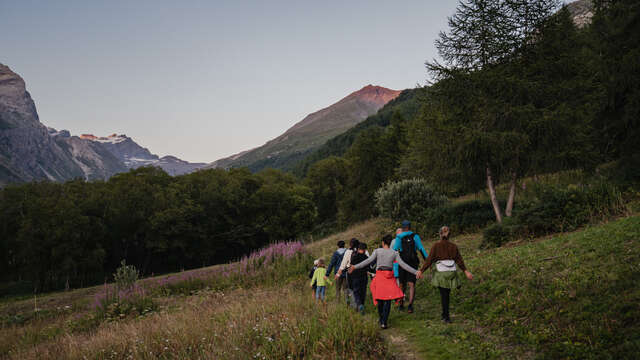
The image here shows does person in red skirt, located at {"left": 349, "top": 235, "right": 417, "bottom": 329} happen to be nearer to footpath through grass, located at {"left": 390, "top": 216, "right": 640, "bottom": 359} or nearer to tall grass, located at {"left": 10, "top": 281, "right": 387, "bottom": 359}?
footpath through grass, located at {"left": 390, "top": 216, "right": 640, "bottom": 359}

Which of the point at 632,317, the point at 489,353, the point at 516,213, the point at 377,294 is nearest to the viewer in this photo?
the point at 632,317

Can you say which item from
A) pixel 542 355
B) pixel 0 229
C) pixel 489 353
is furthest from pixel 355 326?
pixel 0 229

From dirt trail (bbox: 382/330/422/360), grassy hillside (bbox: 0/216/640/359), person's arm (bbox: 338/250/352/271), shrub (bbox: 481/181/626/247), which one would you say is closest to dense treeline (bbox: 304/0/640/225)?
shrub (bbox: 481/181/626/247)

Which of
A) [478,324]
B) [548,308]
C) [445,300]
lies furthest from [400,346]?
Result: [548,308]

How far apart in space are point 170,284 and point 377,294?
1263 centimetres

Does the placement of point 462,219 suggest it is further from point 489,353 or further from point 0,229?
point 0,229

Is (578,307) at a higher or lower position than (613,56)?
lower

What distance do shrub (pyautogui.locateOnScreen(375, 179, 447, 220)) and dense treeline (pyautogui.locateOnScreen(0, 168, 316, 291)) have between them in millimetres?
32804

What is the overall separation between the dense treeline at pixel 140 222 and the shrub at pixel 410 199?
3280cm

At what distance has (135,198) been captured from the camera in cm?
4897

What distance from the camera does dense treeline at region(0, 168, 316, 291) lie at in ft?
133

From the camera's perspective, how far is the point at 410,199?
23.4 metres

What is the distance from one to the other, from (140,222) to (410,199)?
A: 42.1 meters

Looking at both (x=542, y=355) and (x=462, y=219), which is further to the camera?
(x=462, y=219)
